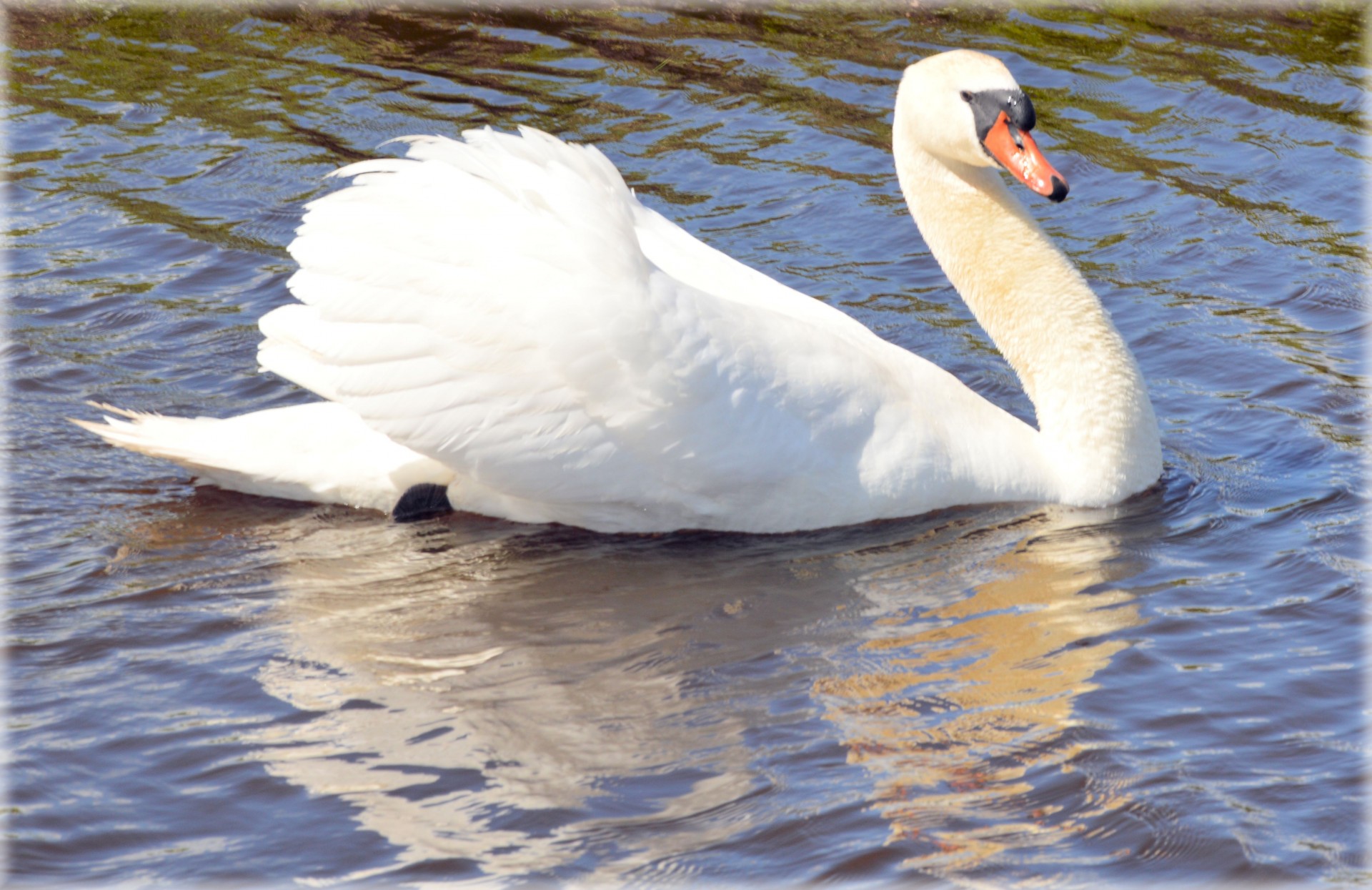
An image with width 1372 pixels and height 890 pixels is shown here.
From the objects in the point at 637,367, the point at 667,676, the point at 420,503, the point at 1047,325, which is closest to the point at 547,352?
the point at 637,367

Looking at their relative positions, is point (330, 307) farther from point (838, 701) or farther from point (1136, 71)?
point (1136, 71)

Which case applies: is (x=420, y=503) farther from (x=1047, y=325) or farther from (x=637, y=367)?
(x=1047, y=325)

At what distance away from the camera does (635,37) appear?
1238 centimetres

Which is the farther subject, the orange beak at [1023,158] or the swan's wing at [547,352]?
the orange beak at [1023,158]

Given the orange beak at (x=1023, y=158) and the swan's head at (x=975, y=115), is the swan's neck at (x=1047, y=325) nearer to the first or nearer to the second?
the swan's head at (x=975, y=115)

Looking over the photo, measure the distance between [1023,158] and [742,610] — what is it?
2100 millimetres

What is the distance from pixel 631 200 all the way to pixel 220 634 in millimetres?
2568

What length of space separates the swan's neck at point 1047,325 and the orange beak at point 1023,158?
36 cm

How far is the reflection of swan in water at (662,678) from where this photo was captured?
4352 millimetres

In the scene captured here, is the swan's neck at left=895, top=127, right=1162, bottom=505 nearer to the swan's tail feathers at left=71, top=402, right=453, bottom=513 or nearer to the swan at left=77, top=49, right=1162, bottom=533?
the swan at left=77, top=49, right=1162, bottom=533

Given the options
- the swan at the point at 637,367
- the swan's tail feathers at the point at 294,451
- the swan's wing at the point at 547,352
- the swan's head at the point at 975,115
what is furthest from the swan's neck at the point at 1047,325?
the swan's tail feathers at the point at 294,451

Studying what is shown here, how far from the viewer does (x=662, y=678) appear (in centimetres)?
511

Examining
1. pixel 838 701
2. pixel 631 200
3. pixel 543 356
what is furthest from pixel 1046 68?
pixel 838 701

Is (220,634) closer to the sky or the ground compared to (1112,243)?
closer to the ground
